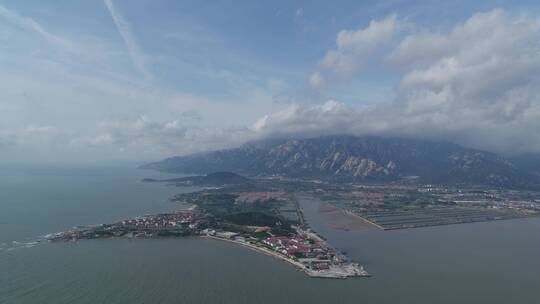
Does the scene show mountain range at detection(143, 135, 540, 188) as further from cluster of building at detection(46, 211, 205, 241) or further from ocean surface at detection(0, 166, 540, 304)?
cluster of building at detection(46, 211, 205, 241)

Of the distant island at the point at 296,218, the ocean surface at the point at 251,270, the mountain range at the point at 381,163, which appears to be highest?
the mountain range at the point at 381,163

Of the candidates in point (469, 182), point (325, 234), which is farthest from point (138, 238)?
point (469, 182)

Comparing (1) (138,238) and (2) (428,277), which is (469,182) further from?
(1) (138,238)

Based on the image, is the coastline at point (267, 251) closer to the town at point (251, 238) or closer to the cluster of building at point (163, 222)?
the town at point (251, 238)

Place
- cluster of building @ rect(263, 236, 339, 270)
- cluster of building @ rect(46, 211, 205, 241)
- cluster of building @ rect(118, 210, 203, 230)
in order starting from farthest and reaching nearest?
cluster of building @ rect(118, 210, 203, 230) → cluster of building @ rect(46, 211, 205, 241) → cluster of building @ rect(263, 236, 339, 270)

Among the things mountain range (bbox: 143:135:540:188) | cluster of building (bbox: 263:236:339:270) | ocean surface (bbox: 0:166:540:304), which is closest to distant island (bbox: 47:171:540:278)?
cluster of building (bbox: 263:236:339:270)

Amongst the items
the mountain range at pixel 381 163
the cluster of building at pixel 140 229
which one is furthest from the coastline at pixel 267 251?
the mountain range at pixel 381 163

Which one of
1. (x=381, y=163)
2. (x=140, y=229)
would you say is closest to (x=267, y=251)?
(x=140, y=229)
